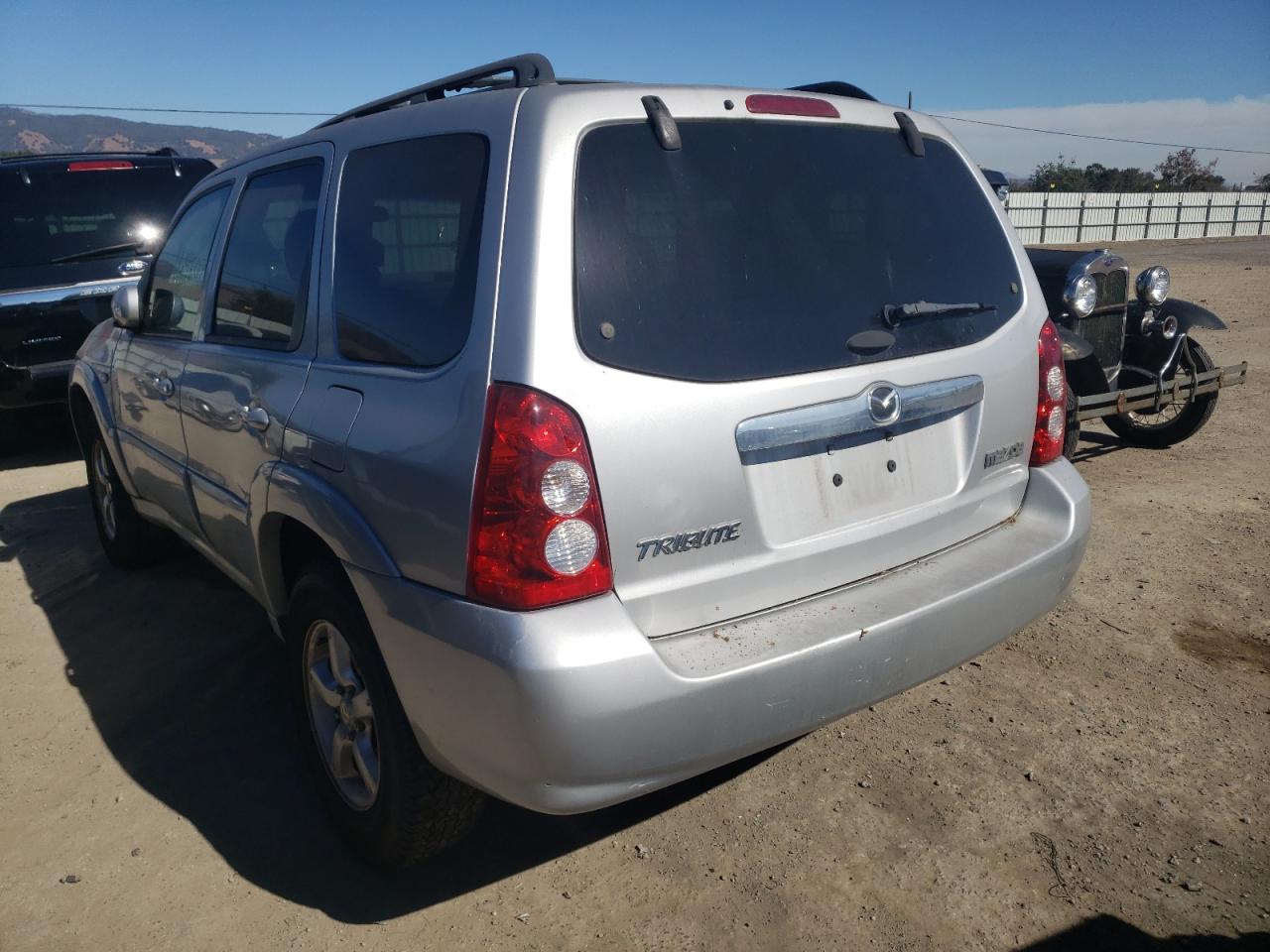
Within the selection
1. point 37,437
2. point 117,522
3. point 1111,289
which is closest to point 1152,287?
point 1111,289

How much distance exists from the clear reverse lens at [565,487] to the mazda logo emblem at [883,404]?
77 cm

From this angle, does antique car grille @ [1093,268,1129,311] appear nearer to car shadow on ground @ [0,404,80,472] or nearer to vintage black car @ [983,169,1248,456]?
vintage black car @ [983,169,1248,456]

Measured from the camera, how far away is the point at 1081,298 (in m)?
5.96

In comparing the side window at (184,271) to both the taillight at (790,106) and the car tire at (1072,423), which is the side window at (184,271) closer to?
the taillight at (790,106)

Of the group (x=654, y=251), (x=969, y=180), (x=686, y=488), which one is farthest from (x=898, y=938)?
(x=969, y=180)

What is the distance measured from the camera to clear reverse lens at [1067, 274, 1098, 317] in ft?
19.5

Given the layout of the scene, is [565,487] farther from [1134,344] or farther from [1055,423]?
[1134,344]

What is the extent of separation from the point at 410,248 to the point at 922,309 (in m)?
1.29

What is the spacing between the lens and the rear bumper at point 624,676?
203 cm

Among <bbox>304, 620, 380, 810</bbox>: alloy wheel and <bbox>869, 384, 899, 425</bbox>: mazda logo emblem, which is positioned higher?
<bbox>869, 384, 899, 425</bbox>: mazda logo emblem

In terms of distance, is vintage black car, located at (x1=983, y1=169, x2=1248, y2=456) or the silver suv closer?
the silver suv

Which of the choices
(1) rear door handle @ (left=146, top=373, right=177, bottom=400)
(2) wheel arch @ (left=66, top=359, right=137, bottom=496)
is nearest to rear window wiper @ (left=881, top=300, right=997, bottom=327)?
(1) rear door handle @ (left=146, top=373, right=177, bottom=400)

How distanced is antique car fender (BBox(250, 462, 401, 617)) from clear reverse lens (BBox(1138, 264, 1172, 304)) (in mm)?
5661

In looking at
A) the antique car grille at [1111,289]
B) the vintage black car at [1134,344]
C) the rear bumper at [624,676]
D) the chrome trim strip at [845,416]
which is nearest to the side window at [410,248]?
the rear bumper at [624,676]
